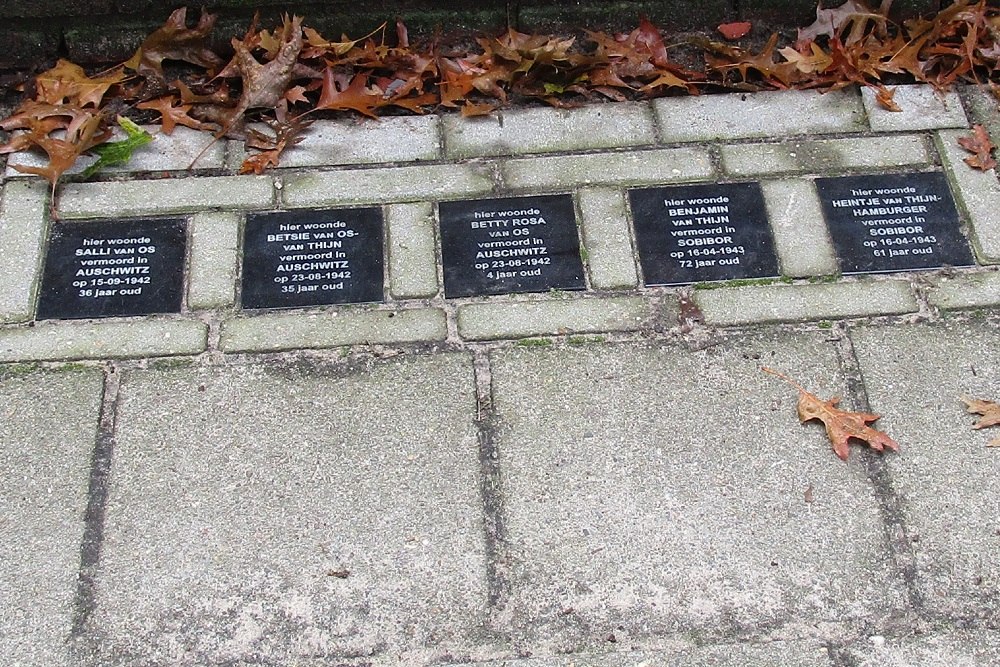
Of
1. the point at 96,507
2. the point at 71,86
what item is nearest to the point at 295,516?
the point at 96,507

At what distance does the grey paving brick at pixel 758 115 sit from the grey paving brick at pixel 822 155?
57 millimetres

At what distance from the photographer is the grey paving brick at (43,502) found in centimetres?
222

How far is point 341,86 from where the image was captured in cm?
322

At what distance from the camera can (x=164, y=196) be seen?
9.73ft

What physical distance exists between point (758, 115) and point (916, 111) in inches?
19.9

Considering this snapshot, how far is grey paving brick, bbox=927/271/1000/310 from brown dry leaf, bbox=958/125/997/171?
1.38 ft

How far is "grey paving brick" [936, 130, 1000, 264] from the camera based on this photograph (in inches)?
112

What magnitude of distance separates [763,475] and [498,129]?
139cm

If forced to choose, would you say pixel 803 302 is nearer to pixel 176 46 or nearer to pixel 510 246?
pixel 510 246

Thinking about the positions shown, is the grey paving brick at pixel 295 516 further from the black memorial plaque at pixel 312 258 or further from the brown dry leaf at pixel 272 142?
the brown dry leaf at pixel 272 142

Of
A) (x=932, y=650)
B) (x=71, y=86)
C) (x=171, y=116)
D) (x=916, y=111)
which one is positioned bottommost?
(x=932, y=650)

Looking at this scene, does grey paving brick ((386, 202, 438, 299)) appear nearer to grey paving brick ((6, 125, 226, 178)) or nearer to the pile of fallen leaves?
the pile of fallen leaves

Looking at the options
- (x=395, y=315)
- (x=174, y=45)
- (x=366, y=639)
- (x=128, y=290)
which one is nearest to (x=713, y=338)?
(x=395, y=315)

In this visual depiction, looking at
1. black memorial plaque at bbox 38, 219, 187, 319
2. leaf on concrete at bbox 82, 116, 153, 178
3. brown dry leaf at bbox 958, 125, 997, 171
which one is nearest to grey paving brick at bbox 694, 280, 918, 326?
brown dry leaf at bbox 958, 125, 997, 171
